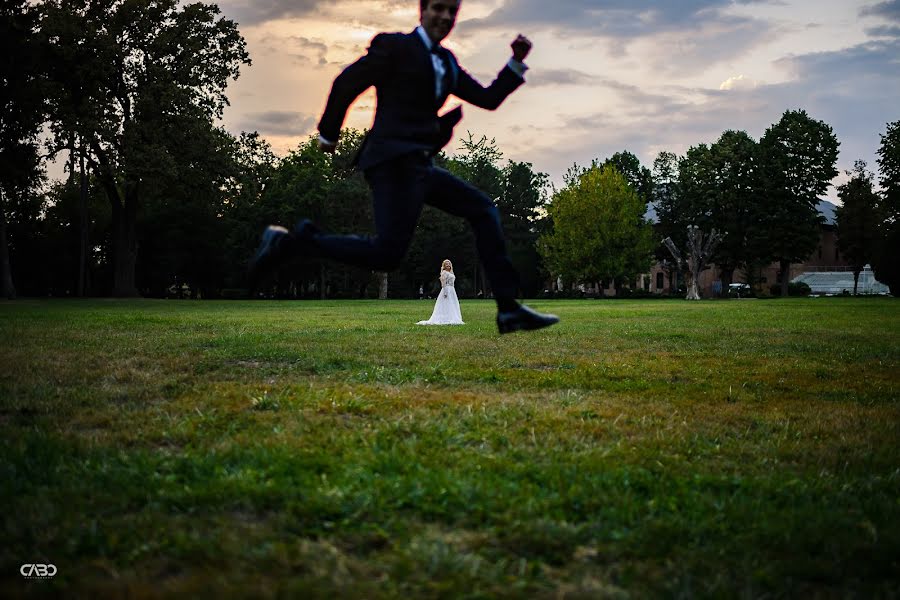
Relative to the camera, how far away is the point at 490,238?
17.6 feet

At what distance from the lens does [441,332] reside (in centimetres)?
1603

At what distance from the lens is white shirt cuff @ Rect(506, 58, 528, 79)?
215 inches

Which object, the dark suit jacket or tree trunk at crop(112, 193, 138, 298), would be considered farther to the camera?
tree trunk at crop(112, 193, 138, 298)

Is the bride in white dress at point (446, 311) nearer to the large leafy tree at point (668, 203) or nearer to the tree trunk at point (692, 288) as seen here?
the tree trunk at point (692, 288)

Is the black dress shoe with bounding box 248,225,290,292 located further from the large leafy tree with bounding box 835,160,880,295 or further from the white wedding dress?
the large leafy tree with bounding box 835,160,880,295

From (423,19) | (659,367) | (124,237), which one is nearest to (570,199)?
(124,237)

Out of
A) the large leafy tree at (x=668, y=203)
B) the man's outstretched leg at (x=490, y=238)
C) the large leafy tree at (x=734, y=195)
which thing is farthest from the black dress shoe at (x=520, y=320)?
the large leafy tree at (x=668, y=203)

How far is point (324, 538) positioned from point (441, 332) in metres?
13.0

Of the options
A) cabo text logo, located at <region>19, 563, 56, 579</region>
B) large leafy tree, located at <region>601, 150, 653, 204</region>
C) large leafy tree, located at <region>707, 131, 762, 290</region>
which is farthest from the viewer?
large leafy tree, located at <region>601, 150, 653, 204</region>

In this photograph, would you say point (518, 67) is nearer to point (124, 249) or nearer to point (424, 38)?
point (424, 38)

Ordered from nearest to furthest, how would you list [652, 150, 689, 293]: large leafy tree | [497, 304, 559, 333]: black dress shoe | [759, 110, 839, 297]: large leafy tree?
[497, 304, 559, 333]: black dress shoe < [759, 110, 839, 297]: large leafy tree < [652, 150, 689, 293]: large leafy tree

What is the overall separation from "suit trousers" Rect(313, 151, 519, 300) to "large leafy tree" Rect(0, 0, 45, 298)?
4120 centimetres

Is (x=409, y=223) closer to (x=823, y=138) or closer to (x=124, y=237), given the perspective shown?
(x=124, y=237)

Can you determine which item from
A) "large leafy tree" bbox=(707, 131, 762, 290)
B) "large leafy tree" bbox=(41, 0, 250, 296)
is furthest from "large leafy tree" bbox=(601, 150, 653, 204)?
"large leafy tree" bbox=(41, 0, 250, 296)
